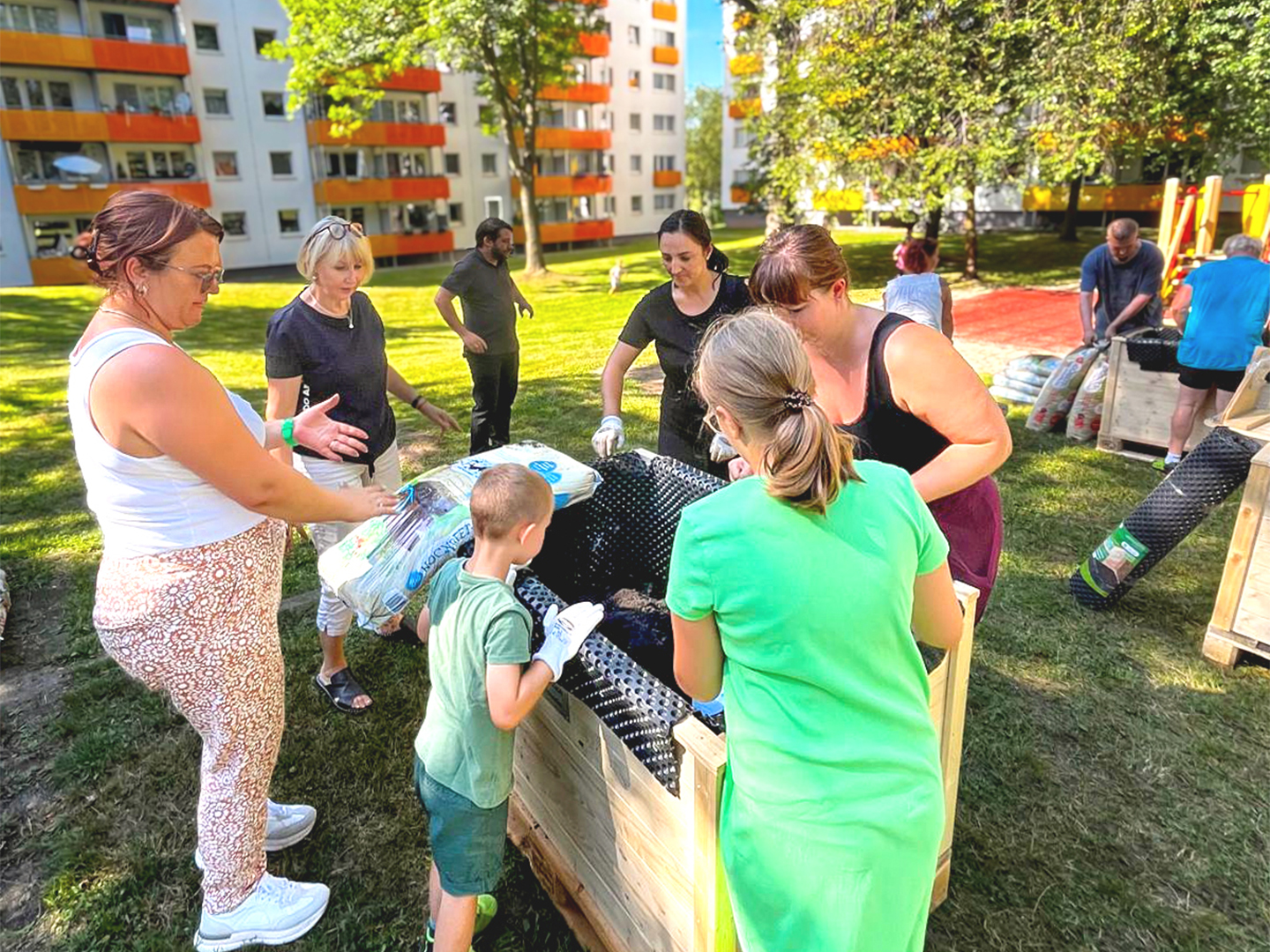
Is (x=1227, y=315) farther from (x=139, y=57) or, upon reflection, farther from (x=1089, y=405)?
(x=139, y=57)

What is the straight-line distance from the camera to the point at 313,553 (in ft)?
14.4

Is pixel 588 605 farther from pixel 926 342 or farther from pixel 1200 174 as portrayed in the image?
pixel 1200 174

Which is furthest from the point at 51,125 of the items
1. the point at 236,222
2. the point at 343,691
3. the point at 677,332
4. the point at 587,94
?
the point at 677,332

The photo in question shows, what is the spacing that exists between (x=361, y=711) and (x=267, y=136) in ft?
102

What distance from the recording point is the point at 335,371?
2.79 meters

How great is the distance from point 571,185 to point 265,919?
37.5m

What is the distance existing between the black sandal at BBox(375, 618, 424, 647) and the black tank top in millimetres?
2281

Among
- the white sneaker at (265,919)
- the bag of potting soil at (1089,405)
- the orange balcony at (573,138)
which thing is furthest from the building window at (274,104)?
the white sneaker at (265,919)

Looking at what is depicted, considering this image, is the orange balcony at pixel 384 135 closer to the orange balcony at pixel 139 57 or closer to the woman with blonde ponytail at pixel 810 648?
the orange balcony at pixel 139 57

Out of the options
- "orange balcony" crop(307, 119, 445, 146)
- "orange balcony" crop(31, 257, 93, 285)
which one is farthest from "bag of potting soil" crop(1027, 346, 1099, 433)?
"orange balcony" crop(31, 257, 93, 285)

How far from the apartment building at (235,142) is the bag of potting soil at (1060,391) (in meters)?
18.2

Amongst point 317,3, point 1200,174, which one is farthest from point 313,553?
point 1200,174

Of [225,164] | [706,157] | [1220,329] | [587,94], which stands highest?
[587,94]

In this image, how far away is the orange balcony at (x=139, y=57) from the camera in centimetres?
2480
